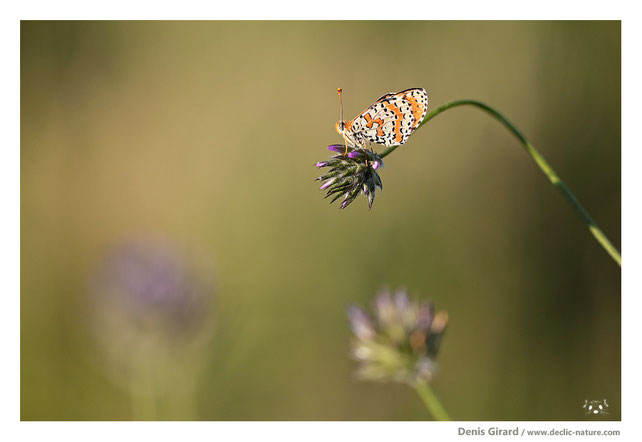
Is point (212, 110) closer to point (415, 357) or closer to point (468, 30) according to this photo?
point (468, 30)

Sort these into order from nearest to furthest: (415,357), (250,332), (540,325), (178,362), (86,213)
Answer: (415,357)
(178,362)
(250,332)
(540,325)
(86,213)

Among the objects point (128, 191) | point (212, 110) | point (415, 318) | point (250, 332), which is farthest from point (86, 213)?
point (415, 318)

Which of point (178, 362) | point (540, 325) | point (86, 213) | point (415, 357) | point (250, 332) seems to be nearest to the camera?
point (415, 357)

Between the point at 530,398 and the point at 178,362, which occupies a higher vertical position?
the point at 178,362

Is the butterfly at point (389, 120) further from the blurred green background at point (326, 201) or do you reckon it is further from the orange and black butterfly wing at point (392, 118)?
the blurred green background at point (326, 201)

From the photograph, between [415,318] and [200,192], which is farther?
[200,192]

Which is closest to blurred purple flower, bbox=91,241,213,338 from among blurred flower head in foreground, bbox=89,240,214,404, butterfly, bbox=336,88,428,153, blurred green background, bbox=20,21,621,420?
blurred flower head in foreground, bbox=89,240,214,404

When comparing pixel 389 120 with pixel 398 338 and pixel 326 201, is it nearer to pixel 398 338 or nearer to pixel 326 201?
pixel 398 338

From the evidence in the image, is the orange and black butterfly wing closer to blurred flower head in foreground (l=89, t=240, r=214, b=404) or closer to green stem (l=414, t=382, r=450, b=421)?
green stem (l=414, t=382, r=450, b=421)
